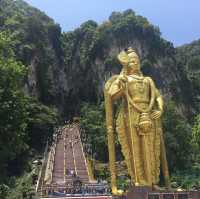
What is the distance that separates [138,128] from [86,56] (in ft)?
132

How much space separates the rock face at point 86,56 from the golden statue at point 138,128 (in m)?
32.8

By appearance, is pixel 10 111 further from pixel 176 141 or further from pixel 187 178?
pixel 176 141

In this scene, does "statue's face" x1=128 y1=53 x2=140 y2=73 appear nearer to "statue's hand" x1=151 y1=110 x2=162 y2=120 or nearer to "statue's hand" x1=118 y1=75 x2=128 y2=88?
"statue's hand" x1=118 y1=75 x2=128 y2=88

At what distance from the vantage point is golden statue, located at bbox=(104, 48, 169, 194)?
1045 centimetres

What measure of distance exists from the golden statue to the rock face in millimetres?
32817

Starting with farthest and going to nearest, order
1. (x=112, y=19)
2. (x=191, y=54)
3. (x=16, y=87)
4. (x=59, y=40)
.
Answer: (x=191, y=54), (x=59, y=40), (x=112, y=19), (x=16, y=87)

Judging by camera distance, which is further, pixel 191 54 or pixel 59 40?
pixel 191 54

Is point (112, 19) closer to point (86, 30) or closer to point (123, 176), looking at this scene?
point (86, 30)

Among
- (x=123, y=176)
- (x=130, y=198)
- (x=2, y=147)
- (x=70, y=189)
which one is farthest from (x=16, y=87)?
(x=123, y=176)

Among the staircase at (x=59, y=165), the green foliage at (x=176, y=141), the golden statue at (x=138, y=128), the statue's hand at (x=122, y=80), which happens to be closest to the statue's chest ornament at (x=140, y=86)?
the golden statue at (x=138, y=128)

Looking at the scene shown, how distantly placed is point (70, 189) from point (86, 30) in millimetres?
37648

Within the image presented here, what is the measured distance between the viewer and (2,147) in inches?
600

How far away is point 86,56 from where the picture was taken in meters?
50.4

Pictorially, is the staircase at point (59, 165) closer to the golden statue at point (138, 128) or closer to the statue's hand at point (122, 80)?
the golden statue at point (138, 128)
